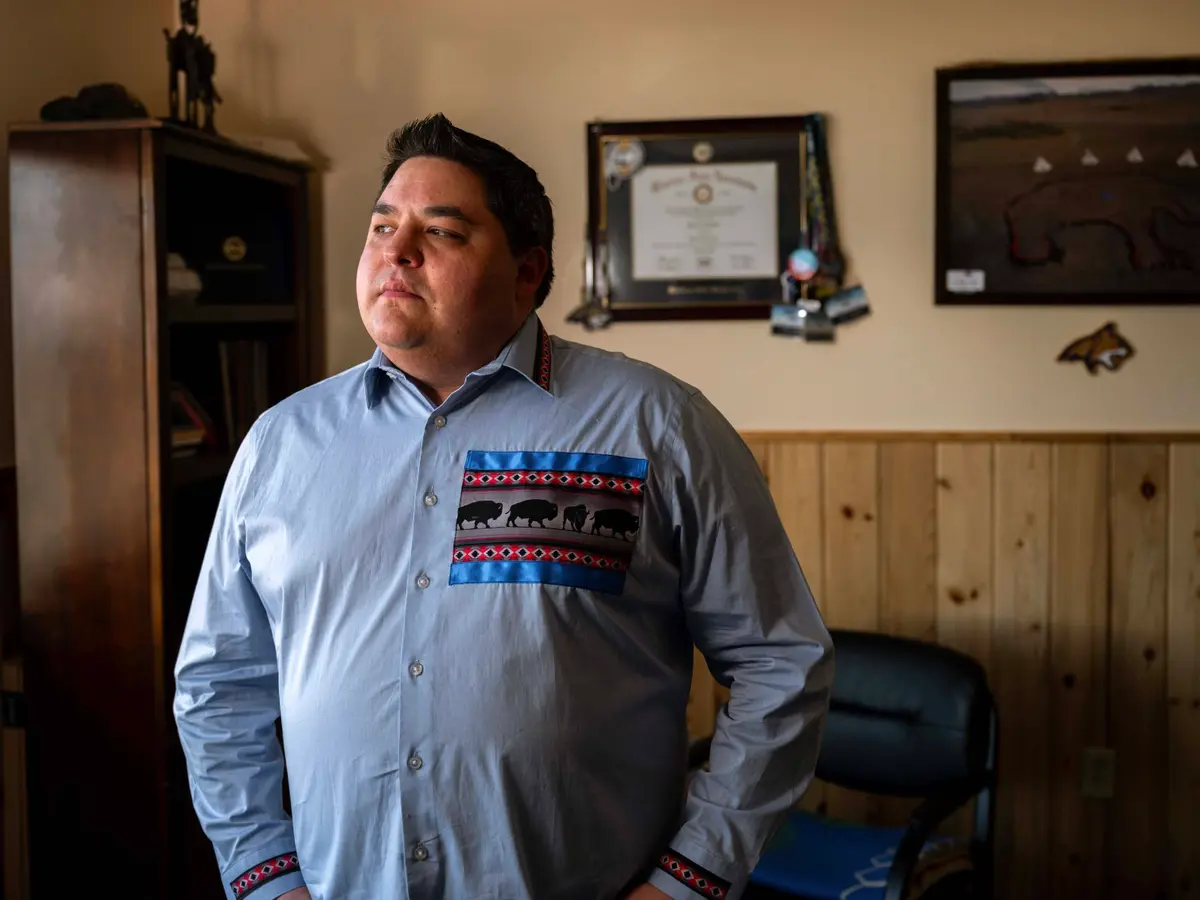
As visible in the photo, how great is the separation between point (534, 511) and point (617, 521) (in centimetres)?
9

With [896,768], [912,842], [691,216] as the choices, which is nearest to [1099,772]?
[896,768]

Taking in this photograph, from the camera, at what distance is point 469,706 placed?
125 cm

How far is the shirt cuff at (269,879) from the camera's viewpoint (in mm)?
1410

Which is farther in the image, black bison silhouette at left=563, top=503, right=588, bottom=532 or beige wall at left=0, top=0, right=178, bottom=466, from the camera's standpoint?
beige wall at left=0, top=0, right=178, bottom=466

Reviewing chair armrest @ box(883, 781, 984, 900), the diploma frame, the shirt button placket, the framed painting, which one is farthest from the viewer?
the diploma frame

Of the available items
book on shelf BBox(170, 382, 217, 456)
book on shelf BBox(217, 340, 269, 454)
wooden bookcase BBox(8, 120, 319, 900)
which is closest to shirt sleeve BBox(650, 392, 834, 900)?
wooden bookcase BBox(8, 120, 319, 900)

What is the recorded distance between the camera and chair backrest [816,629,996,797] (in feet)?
7.59

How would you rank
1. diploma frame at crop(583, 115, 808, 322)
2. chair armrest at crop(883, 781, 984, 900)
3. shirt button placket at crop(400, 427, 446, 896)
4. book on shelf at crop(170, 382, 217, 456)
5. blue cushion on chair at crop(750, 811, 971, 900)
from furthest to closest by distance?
diploma frame at crop(583, 115, 808, 322) → book on shelf at crop(170, 382, 217, 456) → blue cushion on chair at crop(750, 811, 971, 900) → chair armrest at crop(883, 781, 984, 900) → shirt button placket at crop(400, 427, 446, 896)

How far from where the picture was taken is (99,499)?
7.29ft

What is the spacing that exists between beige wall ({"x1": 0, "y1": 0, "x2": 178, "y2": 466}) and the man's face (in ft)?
4.36

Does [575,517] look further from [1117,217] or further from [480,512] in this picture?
[1117,217]

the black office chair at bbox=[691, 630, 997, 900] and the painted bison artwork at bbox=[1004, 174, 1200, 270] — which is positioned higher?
the painted bison artwork at bbox=[1004, 174, 1200, 270]

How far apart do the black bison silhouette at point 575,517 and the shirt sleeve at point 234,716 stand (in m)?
0.41

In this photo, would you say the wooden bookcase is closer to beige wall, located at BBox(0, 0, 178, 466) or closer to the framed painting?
beige wall, located at BBox(0, 0, 178, 466)
